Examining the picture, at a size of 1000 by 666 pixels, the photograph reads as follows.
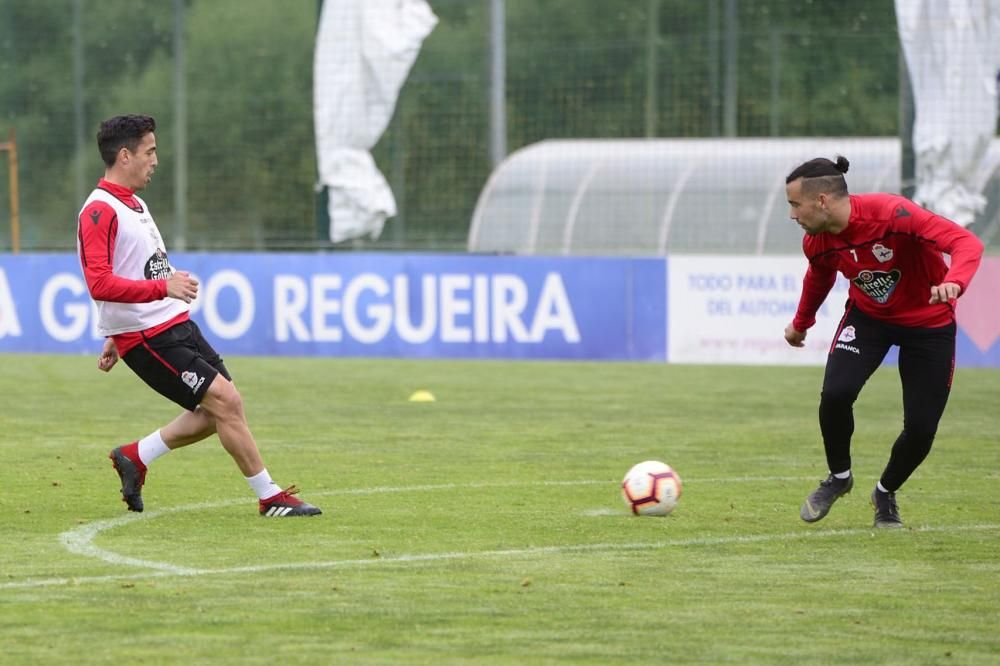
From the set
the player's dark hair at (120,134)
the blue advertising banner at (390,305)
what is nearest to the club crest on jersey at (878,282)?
the player's dark hair at (120,134)

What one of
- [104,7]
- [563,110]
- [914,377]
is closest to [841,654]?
[914,377]

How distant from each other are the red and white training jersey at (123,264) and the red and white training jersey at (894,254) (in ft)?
10.9

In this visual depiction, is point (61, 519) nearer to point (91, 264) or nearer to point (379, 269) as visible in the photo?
point (91, 264)

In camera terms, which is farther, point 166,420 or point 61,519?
point 166,420

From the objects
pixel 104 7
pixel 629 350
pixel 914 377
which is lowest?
pixel 629 350

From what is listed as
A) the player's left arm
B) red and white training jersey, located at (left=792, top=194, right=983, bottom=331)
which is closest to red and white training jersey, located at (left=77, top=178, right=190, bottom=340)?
red and white training jersey, located at (left=792, top=194, right=983, bottom=331)

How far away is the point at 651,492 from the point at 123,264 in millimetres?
3004

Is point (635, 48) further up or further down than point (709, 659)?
further up

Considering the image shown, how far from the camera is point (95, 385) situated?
18.8 meters

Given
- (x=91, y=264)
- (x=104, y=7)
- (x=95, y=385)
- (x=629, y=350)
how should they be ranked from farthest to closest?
(x=104, y=7) → (x=629, y=350) → (x=95, y=385) → (x=91, y=264)

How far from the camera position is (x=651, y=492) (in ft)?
31.7

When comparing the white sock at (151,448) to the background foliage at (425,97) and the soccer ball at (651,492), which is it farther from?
the background foliage at (425,97)

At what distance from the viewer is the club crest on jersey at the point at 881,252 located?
8891 mm

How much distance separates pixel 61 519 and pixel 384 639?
138 inches
